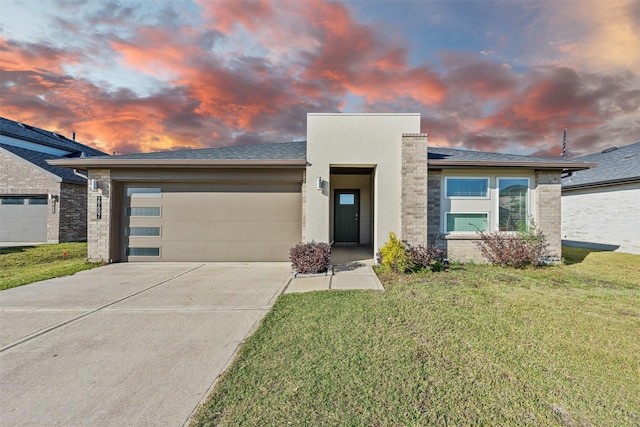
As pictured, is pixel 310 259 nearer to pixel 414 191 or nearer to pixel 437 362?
pixel 414 191

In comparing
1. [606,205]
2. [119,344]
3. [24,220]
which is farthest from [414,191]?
[24,220]

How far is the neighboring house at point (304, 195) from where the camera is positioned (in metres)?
7.44

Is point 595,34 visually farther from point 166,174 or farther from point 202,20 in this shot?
point 166,174

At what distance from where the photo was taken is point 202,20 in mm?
7512

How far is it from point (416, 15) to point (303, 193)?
656cm

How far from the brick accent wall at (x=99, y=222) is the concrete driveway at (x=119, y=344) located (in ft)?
6.04

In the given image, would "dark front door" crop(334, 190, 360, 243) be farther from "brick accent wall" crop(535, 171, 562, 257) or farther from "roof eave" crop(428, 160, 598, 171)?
"brick accent wall" crop(535, 171, 562, 257)

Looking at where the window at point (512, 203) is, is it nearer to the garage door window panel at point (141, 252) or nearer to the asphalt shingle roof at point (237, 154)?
the asphalt shingle roof at point (237, 154)

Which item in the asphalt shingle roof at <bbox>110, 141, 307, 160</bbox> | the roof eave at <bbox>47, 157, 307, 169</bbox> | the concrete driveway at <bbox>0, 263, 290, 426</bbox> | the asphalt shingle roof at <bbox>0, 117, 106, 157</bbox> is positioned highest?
the asphalt shingle roof at <bbox>0, 117, 106, 157</bbox>

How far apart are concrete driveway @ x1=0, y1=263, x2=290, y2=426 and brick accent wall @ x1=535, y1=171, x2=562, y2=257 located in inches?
315

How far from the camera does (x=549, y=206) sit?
25.8ft

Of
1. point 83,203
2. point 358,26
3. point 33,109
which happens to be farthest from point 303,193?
point 33,109

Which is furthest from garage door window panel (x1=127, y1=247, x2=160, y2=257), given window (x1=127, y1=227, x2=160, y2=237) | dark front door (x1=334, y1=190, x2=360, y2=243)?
dark front door (x1=334, y1=190, x2=360, y2=243)

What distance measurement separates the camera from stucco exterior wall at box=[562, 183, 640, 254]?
32.1 ft
